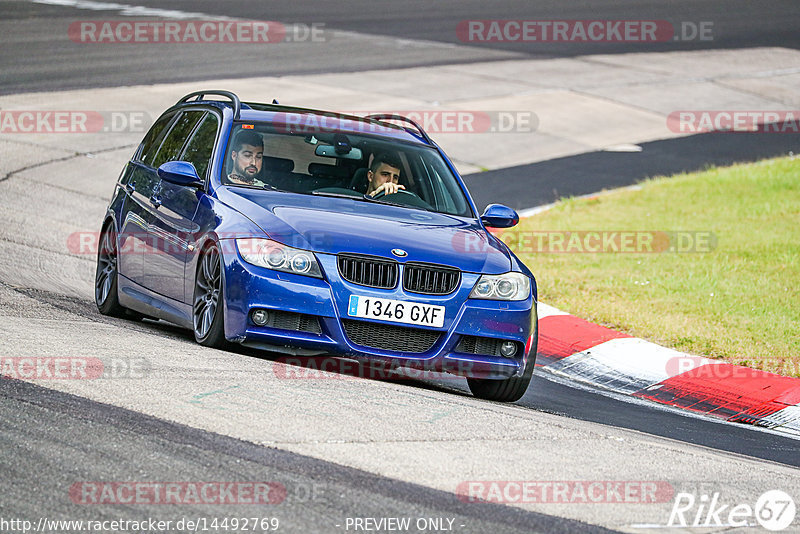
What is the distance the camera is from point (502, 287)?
307 inches

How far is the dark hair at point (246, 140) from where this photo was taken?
8734mm

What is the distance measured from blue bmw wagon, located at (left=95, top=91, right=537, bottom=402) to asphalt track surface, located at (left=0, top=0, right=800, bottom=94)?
12.9 m

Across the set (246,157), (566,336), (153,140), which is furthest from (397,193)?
(566,336)

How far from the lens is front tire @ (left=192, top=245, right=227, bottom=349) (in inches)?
302

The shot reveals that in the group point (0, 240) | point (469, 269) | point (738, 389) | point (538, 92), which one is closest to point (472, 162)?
point (538, 92)

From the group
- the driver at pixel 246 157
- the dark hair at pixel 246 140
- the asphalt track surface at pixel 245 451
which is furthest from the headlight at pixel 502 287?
the dark hair at pixel 246 140

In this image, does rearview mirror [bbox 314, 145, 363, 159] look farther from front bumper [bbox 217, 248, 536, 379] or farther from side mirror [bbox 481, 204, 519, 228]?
front bumper [bbox 217, 248, 536, 379]

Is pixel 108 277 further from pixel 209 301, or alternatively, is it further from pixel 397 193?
pixel 397 193

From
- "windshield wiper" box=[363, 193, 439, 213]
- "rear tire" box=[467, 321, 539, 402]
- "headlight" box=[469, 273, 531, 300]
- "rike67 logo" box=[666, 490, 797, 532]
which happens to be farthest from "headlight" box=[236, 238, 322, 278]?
"rike67 logo" box=[666, 490, 797, 532]

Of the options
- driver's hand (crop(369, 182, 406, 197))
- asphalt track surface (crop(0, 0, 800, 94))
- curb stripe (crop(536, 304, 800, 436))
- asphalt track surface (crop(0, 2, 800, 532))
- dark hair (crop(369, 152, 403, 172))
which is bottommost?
curb stripe (crop(536, 304, 800, 436))

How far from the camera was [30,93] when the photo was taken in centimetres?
2052

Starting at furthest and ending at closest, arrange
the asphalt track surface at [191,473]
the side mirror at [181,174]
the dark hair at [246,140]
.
→ the dark hair at [246,140]
the side mirror at [181,174]
the asphalt track surface at [191,473]

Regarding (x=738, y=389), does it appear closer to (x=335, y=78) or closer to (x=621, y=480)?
(x=621, y=480)

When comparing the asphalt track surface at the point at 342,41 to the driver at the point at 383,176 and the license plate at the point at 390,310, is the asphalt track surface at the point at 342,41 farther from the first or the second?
the license plate at the point at 390,310
